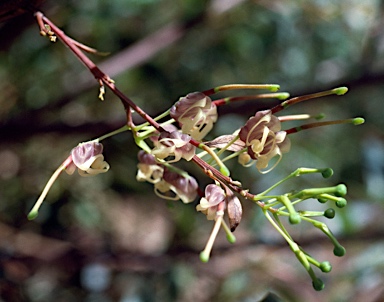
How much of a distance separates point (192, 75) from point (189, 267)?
46 cm

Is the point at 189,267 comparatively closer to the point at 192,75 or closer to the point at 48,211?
the point at 48,211

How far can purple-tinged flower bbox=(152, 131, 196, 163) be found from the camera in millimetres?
460

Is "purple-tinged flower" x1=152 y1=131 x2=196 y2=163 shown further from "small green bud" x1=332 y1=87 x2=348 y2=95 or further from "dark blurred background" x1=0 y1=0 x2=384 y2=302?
"dark blurred background" x1=0 y1=0 x2=384 y2=302

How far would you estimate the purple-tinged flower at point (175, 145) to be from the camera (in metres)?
0.46

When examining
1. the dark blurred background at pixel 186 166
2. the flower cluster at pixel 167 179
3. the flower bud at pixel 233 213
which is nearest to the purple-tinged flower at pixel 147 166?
the flower cluster at pixel 167 179

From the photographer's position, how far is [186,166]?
4.22 ft

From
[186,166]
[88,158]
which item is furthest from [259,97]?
[186,166]

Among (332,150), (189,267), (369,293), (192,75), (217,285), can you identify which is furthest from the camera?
(332,150)

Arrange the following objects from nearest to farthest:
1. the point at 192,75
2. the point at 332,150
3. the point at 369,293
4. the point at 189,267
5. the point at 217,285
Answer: the point at 369,293
the point at 189,267
the point at 217,285
the point at 192,75
the point at 332,150

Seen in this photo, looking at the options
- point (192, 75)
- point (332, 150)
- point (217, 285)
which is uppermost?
point (192, 75)

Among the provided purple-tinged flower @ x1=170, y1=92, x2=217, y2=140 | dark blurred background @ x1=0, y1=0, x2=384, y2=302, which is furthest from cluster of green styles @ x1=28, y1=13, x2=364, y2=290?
dark blurred background @ x1=0, y1=0, x2=384, y2=302

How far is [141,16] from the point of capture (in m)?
1.45

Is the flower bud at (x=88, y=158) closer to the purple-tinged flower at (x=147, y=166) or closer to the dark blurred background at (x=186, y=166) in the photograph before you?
the purple-tinged flower at (x=147, y=166)

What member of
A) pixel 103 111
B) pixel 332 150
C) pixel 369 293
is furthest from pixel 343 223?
pixel 103 111
